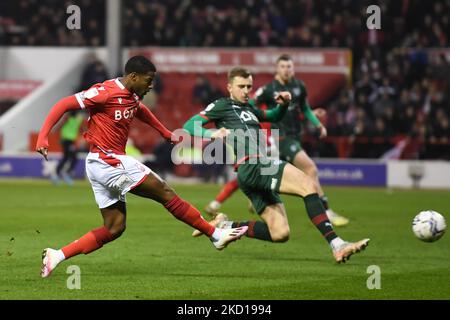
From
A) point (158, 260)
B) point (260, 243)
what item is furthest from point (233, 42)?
point (158, 260)

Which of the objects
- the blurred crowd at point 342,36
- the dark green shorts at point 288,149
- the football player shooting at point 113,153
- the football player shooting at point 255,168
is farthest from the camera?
the blurred crowd at point 342,36

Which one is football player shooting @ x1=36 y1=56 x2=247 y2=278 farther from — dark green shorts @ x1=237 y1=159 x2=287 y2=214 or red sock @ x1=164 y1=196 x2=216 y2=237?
dark green shorts @ x1=237 y1=159 x2=287 y2=214

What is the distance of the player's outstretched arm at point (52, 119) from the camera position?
27.8 feet

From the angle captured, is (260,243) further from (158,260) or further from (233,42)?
(233,42)

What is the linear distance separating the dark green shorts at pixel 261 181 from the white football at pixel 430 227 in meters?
1.52

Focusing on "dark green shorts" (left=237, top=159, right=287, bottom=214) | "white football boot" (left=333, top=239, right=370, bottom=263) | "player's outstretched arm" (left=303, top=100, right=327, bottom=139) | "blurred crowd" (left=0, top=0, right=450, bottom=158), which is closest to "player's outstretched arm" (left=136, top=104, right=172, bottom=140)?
"dark green shorts" (left=237, top=159, right=287, bottom=214)

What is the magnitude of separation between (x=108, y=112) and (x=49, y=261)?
148 centimetres

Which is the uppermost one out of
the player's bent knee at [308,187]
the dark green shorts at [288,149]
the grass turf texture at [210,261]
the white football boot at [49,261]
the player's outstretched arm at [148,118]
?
the player's outstretched arm at [148,118]

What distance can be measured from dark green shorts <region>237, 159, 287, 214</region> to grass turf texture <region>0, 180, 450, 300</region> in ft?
2.35

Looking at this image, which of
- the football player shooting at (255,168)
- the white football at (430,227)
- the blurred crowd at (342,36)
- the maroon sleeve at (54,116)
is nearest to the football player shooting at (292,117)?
the football player shooting at (255,168)

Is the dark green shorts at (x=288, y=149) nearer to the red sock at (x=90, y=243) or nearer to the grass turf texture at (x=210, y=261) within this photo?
the grass turf texture at (x=210, y=261)

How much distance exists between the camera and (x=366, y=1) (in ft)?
90.8

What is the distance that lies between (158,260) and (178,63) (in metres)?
18.5

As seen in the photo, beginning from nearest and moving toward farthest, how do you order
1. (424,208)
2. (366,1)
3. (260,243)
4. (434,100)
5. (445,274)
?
1. (445,274)
2. (260,243)
3. (424,208)
4. (434,100)
5. (366,1)
